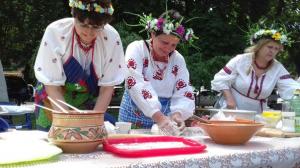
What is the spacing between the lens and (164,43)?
2.69 meters

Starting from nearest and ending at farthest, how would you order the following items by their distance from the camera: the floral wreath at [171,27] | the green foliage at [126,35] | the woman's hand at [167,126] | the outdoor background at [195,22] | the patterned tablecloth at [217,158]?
the patterned tablecloth at [217,158], the woman's hand at [167,126], the floral wreath at [171,27], the green foliage at [126,35], the outdoor background at [195,22]

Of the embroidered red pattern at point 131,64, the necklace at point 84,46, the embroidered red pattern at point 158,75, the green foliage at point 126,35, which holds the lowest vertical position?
the embroidered red pattern at point 158,75

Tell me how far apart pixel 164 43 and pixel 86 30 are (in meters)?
0.69

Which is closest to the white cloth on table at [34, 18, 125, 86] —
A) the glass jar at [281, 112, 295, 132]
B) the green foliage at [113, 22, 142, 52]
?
the glass jar at [281, 112, 295, 132]

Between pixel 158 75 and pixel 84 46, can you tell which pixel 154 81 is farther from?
pixel 84 46

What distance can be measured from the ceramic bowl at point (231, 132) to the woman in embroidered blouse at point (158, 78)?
568mm

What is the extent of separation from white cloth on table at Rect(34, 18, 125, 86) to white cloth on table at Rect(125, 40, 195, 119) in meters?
0.29

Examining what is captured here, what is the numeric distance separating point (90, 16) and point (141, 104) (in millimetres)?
773

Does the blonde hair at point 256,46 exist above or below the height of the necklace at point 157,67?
above

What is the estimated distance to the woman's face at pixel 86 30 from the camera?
2066 mm

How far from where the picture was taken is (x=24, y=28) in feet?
47.8

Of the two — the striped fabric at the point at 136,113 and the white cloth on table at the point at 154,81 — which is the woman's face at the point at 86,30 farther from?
the striped fabric at the point at 136,113

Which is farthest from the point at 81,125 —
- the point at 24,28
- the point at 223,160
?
the point at 24,28

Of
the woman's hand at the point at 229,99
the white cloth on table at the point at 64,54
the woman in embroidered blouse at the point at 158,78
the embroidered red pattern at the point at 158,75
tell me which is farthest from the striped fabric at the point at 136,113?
the woman's hand at the point at 229,99
